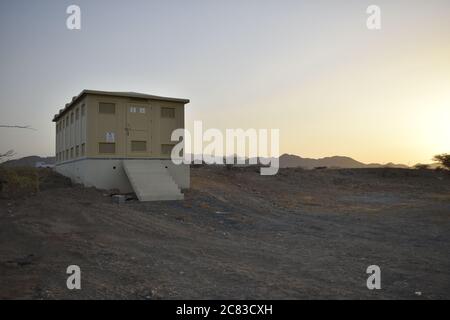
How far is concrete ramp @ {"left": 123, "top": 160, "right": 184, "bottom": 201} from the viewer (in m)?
14.8

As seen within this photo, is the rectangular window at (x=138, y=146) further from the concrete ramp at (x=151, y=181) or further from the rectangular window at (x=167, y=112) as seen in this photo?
the rectangular window at (x=167, y=112)

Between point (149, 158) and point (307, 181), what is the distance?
14053 mm

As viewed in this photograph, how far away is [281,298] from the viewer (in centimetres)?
543

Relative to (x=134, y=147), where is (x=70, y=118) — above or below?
above

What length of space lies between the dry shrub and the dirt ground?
149 centimetres

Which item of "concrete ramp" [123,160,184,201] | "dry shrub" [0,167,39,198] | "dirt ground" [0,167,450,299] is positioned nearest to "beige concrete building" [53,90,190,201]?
"concrete ramp" [123,160,184,201]

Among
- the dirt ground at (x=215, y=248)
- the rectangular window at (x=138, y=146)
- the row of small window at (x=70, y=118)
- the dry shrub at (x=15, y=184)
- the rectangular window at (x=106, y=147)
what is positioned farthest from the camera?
the row of small window at (x=70, y=118)

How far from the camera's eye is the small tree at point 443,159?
3648cm

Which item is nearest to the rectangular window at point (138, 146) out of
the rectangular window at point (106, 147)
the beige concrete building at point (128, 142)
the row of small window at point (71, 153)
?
the beige concrete building at point (128, 142)

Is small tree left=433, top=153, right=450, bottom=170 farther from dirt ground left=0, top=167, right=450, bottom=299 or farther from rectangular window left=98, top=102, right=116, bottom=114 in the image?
rectangular window left=98, top=102, right=116, bottom=114

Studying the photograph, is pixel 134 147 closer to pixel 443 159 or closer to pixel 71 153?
pixel 71 153

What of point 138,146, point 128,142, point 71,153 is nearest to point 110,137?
point 128,142

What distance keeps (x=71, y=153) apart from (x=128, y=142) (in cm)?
490

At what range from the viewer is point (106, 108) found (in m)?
16.8
